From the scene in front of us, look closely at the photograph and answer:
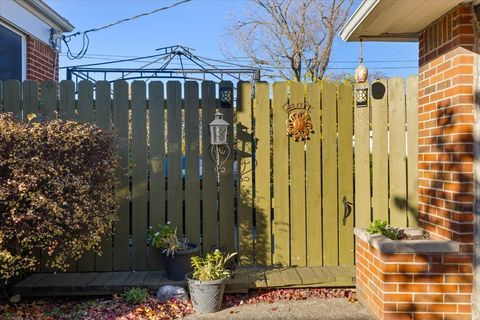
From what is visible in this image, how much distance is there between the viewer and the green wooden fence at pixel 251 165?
13.1 ft

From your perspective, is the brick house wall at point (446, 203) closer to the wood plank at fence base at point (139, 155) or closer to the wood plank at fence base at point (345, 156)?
the wood plank at fence base at point (345, 156)

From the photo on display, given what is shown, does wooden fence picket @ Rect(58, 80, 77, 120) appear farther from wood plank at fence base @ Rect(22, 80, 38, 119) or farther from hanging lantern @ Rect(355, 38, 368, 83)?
hanging lantern @ Rect(355, 38, 368, 83)

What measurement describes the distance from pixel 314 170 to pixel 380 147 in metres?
0.68

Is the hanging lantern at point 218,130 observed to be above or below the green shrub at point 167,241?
above

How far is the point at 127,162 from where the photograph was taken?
13.2ft

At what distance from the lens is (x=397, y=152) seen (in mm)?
4016

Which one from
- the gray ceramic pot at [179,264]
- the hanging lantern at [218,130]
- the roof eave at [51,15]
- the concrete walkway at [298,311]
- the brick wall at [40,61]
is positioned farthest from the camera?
the brick wall at [40,61]

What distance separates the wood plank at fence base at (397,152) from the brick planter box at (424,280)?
112cm

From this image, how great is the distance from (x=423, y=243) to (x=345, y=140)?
4.64ft

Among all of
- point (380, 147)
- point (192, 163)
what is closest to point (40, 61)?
point (192, 163)

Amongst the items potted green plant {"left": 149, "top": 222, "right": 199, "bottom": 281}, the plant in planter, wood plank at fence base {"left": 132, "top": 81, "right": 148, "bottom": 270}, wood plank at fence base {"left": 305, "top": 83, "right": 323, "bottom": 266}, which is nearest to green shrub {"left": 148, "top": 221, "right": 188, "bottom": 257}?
potted green plant {"left": 149, "top": 222, "right": 199, "bottom": 281}

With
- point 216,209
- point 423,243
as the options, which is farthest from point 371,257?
point 216,209

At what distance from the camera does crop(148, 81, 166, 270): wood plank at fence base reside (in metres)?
4.03

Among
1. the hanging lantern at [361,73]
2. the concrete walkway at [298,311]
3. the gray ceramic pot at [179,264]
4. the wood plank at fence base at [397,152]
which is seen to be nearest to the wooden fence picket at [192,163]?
the gray ceramic pot at [179,264]
